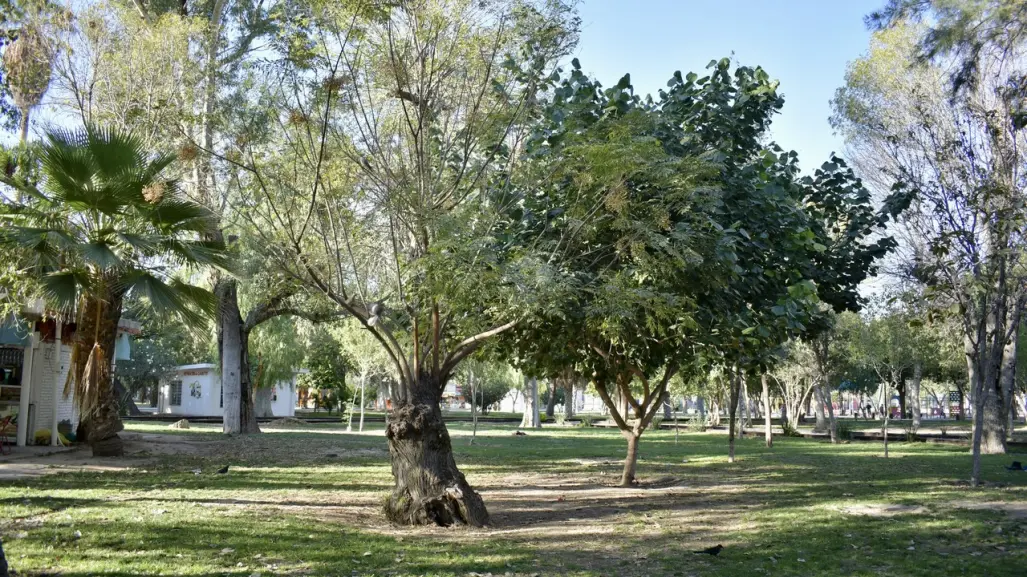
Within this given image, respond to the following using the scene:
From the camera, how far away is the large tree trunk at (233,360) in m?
22.4

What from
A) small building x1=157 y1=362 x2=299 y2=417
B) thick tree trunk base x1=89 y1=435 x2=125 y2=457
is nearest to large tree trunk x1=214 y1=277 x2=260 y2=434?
thick tree trunk base x1=89 y1=435 x2=125 y2=457

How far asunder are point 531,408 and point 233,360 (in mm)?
22548

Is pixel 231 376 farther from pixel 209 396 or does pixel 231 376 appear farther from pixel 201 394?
pixel 201 394

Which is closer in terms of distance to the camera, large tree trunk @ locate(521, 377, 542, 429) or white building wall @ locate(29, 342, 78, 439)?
white building wall @ locate(29, 342, 78, 439)

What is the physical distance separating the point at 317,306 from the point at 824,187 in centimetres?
1273

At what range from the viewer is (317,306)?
66.1 ft

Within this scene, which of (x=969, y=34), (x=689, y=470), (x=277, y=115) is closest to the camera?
(x=969, y=34)

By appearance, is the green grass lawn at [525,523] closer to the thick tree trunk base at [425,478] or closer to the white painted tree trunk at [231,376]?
the thick tree trunk base at [425,478]

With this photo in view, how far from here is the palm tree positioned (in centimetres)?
1044

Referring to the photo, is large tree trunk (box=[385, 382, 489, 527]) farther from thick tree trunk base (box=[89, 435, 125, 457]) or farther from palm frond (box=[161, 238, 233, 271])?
thick tree trunk base (box=[89, 435, 125, 457])

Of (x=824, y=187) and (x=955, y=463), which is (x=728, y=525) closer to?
(x=824, y=187)

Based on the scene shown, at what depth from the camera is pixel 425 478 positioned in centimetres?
945

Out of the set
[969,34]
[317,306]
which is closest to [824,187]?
[969,34]

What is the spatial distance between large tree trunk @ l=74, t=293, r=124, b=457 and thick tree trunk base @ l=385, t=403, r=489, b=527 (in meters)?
6.77
